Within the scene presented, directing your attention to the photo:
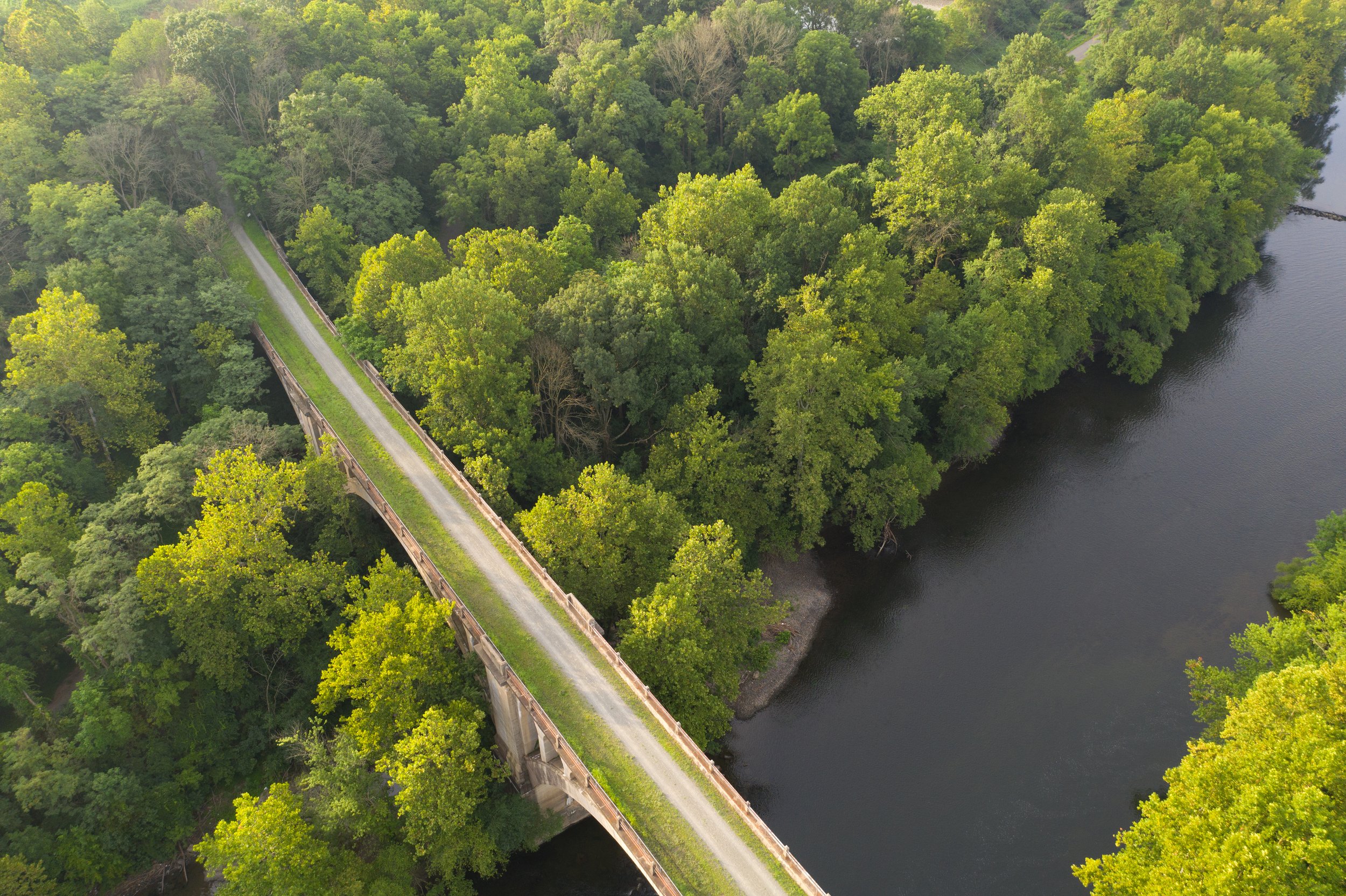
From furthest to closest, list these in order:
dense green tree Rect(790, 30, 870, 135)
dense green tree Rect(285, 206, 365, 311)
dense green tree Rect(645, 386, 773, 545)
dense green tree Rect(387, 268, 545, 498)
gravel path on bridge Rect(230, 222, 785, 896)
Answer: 1. dense green tree Rect(790, 30, 870, 135)
2. dense green tree Rect(285, 206, 365, 311)
3. dense green tree Rect(645, 386, 773, 545)
4. dense green tree Rect(387, 268, 545, 498)
5. gravel path on bridge Rect(230, 222, 785, 896)

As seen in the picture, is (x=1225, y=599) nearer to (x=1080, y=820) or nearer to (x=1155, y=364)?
(x=1080, y=820)

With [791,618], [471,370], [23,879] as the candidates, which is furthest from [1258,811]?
[23,879]

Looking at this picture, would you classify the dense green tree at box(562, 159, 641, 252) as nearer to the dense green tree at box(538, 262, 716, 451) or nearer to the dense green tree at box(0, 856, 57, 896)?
the dense green tree at box(538, 262, 716, 451)

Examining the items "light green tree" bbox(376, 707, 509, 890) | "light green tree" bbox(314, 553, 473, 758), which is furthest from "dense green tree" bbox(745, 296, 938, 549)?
"light green tree" bbox(376, 707, 509, 890)

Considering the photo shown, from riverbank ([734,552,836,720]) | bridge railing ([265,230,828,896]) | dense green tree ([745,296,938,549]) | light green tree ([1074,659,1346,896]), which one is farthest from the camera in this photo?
dense green tree ([745,296,938,549])

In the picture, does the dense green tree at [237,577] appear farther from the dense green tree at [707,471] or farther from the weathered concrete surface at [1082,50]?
the weathered concrete surface at [1082,50]

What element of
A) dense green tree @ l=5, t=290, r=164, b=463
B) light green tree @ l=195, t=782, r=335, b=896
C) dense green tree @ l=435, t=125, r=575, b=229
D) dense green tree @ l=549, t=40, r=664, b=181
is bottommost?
light green tree @ l=195, t=782, r=335, b=896
